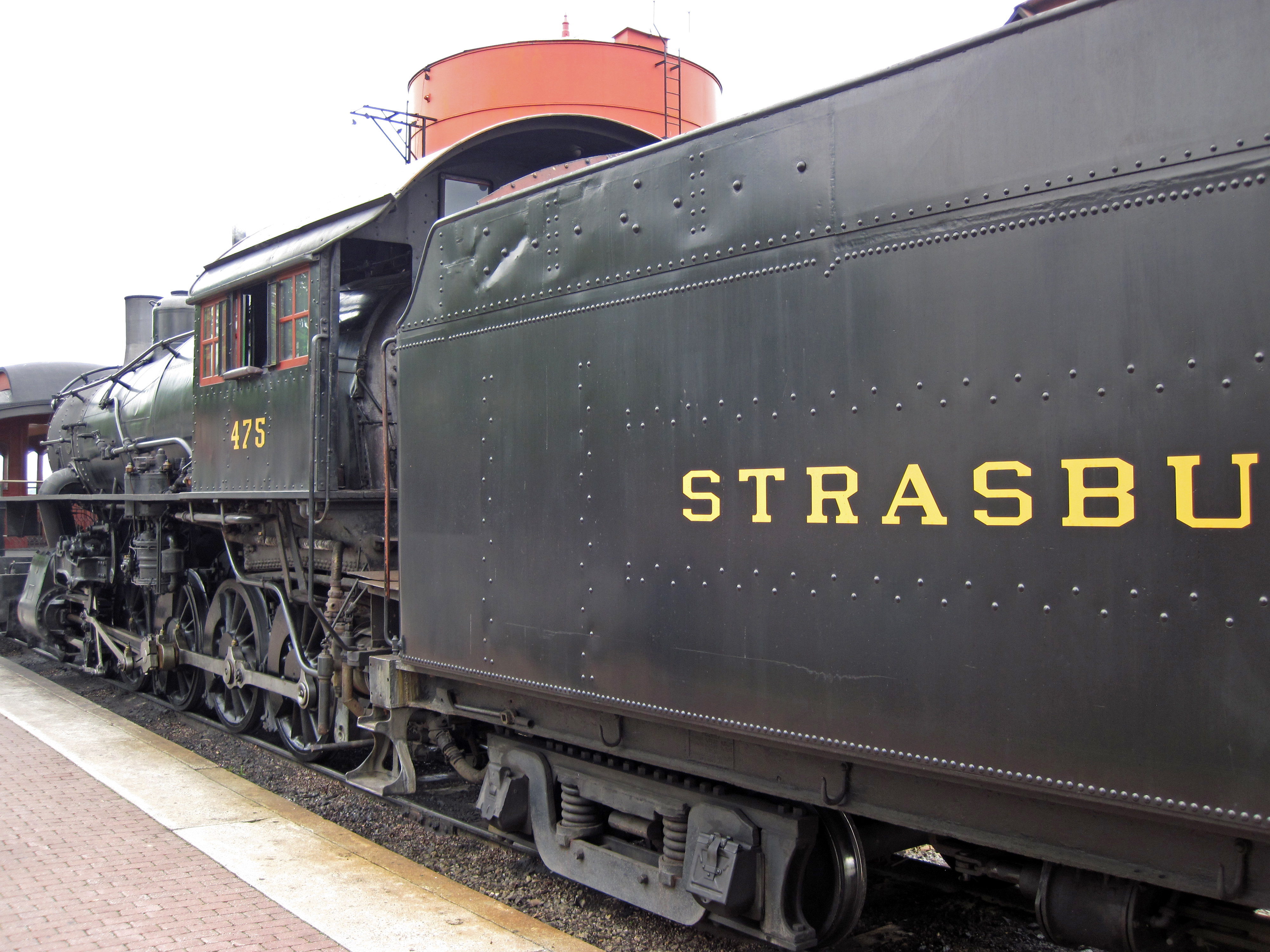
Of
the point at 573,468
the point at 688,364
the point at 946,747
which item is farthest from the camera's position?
the point at 573,468

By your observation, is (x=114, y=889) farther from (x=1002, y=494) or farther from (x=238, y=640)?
(x=1002, y=494)

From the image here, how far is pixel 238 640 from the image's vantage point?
6.92 m

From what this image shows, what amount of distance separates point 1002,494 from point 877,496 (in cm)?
34

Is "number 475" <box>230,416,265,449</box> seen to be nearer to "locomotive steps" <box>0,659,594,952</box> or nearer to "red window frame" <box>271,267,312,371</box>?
"red window frame" <box>271,267,312,371</box>

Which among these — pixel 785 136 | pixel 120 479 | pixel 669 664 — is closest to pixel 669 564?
pixel 669 664

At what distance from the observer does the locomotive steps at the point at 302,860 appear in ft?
11.7

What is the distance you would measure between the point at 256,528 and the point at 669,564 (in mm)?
4188

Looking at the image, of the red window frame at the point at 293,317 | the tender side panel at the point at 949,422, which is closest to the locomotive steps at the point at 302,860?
the tender side panel at the point at 949,422

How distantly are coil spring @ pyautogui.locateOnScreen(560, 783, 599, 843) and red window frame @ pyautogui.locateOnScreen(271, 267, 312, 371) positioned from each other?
2831 millimetres

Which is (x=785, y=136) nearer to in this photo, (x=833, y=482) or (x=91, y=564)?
(x=833, y=482)

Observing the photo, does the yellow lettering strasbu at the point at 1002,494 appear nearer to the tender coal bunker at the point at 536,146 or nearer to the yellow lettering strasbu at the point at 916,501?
the yellow lettering strasbu at the point at 916,501

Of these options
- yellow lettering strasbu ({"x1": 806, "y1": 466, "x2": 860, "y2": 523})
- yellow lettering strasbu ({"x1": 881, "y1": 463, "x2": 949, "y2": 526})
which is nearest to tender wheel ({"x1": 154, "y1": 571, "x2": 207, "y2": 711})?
yellow lettering strasbu ({"x1": 806, "y1": 466, "x2": 860, "y2": 523})

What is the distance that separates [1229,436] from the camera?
2.01 meters

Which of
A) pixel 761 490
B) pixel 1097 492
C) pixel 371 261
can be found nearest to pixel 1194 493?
pixel 1097 492
